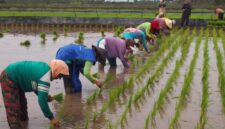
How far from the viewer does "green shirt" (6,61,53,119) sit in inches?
195

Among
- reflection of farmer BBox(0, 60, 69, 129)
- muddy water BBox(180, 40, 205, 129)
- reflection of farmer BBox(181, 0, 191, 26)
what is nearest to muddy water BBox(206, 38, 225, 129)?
muddy water BBox(180, 40, 205, 129)

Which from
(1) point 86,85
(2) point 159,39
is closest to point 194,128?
(1) point 86,85

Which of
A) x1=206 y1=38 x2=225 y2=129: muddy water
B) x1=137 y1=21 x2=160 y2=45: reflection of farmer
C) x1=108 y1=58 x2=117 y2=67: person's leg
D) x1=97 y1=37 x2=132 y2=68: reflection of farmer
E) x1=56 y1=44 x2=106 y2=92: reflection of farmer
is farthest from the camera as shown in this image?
x1=137 y1=21 x2=160 y2=45: reflection of farmer

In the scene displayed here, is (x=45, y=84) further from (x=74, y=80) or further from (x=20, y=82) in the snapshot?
(x=74, y=80)

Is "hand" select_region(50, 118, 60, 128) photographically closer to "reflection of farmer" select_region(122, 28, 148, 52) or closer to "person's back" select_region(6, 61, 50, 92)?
"person's back" select_region(6, 61, 50, 92)

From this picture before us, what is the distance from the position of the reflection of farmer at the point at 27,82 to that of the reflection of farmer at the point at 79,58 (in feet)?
6.07

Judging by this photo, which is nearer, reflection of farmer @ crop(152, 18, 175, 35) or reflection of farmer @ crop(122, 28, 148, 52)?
reflection of farmer @ crop(122, 28, 148, 52)

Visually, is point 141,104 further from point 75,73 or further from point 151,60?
point 151,60

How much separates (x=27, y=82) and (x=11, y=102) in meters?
0.30

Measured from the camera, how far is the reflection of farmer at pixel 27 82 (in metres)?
4.98

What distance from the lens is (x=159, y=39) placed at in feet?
49.7

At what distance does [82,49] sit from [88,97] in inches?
29.4

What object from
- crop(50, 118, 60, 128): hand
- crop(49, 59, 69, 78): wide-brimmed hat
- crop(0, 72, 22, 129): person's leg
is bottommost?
crop(50, 118, 60, 128): hand

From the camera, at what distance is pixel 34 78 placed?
5027mm
